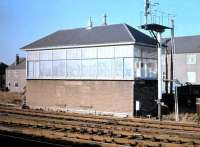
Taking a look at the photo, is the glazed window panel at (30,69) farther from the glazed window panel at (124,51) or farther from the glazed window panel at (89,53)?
the glazed window panel at (124,51)

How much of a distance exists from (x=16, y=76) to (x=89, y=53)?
5043cm

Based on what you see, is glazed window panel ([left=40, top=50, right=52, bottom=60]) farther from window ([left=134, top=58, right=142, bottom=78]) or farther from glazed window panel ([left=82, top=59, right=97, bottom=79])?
window ([left=134, top=58, right=142, bottom=78])

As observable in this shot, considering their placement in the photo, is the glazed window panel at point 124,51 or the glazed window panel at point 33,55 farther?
the glazed window panel at point 33,55

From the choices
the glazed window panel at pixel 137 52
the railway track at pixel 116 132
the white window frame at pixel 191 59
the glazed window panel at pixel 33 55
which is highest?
the white window frame at pixel 191 59

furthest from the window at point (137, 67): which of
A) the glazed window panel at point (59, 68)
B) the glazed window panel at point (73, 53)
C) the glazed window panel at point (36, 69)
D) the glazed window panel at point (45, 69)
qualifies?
the glazed window panel at point (36, 69)

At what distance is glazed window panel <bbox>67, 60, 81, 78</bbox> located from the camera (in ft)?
109

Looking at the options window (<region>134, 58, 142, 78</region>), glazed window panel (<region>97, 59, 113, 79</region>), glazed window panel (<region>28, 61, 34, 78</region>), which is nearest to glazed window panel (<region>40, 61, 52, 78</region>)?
glazed window panel (<region>28, 61, 34, 78</region>)

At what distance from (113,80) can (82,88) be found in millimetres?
3120

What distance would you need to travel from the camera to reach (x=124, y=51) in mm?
30234

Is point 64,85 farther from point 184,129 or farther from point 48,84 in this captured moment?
point 184,129

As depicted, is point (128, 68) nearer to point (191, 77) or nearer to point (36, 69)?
point (36, 69)

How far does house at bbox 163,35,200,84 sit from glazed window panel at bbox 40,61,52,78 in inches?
1185

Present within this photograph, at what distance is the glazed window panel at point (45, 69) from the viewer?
35.4m

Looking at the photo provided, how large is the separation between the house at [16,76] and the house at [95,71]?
42220mm
